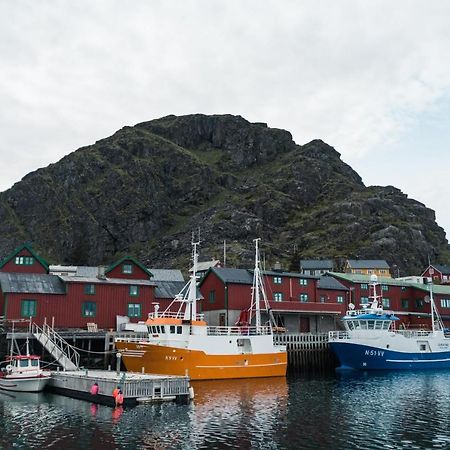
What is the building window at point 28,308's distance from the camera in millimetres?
50781

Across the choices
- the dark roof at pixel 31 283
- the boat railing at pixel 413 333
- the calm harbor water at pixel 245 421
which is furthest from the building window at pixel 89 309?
the boat railing at pixel 413 333

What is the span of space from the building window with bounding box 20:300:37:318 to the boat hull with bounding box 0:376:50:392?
45.5ft

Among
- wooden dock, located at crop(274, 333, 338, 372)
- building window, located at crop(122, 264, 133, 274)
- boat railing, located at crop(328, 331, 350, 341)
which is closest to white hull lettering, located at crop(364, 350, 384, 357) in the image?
boat railing, located at crop(328, 331, 350, 341)

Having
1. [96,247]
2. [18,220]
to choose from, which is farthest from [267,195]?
[18,220]

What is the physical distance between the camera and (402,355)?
57.6m

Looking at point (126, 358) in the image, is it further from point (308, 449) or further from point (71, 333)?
point (308, 449)

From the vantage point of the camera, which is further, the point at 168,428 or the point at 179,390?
the point at 179,390

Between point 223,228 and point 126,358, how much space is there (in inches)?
4077

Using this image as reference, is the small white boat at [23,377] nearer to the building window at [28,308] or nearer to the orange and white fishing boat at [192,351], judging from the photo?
the orange and white fishing boat at [192,351]

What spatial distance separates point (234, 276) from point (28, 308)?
24.1 metres

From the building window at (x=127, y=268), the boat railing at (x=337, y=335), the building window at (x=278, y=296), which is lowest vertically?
the boat railing at (x=337, y=335)

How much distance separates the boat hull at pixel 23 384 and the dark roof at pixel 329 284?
140 feet

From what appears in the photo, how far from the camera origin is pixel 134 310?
57281mm

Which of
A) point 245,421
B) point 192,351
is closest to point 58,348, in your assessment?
point 192,351
